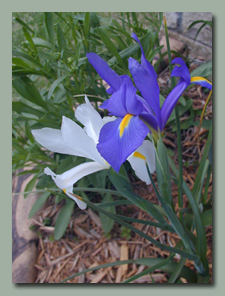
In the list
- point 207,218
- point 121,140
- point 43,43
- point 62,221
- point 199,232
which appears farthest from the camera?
point 62,221

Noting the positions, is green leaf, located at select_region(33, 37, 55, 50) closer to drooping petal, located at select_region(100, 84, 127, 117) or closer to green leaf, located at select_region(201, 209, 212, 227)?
drooping petal, located at select_region(100, 84, 127, 117)

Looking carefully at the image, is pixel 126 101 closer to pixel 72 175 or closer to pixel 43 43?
pixel 72 175

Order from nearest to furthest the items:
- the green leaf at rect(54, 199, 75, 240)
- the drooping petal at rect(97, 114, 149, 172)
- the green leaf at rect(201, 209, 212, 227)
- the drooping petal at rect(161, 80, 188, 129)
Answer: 1. the drooping petal at rect(97, 114, 149, 172)
2. the drooping petal at rect(161, 80, 188, 129)
3. the green leaf at rect(201, 209, 212, 227)
4. the green leaf at rect(54, 199, 75, 240)

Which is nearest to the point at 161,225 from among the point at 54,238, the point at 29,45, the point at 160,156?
the point at 160,156

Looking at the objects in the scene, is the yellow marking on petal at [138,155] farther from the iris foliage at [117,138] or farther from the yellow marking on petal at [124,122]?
the yellow marking on petal at [124,122]

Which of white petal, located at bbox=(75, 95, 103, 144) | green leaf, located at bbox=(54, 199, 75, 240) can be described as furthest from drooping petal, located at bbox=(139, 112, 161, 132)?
green leaf, located at bbox=(54, 199, 75, 240)

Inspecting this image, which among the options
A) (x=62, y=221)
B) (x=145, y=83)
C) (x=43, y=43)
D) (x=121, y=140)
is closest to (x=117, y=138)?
(x=121, y=140)
